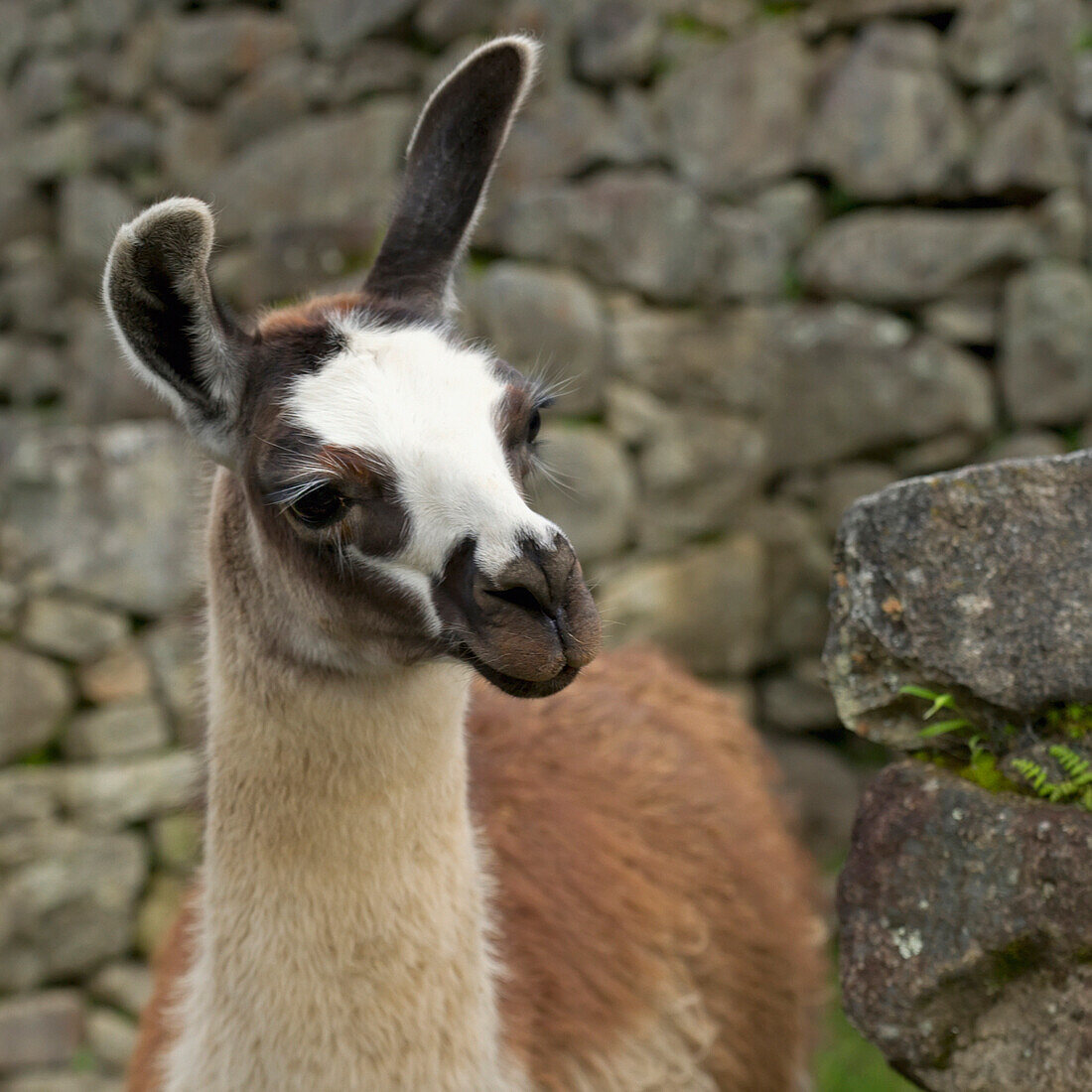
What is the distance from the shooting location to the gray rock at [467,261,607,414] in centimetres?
488

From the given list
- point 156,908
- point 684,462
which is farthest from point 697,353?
point 156,908

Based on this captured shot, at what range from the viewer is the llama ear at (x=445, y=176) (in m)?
2.32

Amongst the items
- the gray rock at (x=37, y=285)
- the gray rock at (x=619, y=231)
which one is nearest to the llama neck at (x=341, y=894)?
the gray rock at (x=619, y=231)

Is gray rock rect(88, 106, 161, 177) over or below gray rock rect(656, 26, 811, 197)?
below

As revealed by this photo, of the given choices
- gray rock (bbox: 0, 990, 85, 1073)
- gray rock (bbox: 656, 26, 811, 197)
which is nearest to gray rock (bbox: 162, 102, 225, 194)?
gray rock (bbox: 656, 26, 811, 197)

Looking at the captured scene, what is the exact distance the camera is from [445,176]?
236cm

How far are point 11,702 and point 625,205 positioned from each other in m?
2.98

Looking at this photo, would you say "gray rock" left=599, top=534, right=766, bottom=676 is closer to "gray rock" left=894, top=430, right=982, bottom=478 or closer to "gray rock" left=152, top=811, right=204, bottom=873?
"gray rock" left=894, top=430, right=982, bottom=478

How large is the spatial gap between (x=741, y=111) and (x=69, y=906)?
4.05m

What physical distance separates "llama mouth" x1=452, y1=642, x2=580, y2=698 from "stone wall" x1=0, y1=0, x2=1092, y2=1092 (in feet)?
9.55

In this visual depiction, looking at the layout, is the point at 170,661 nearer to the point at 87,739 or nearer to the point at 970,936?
the point at 87,739

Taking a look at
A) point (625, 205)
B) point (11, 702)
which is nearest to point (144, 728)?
point (11, 702)

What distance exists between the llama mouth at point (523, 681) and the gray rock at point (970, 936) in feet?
1.58

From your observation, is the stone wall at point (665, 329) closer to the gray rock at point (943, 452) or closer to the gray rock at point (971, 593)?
the gray rock at point (943, 452)
